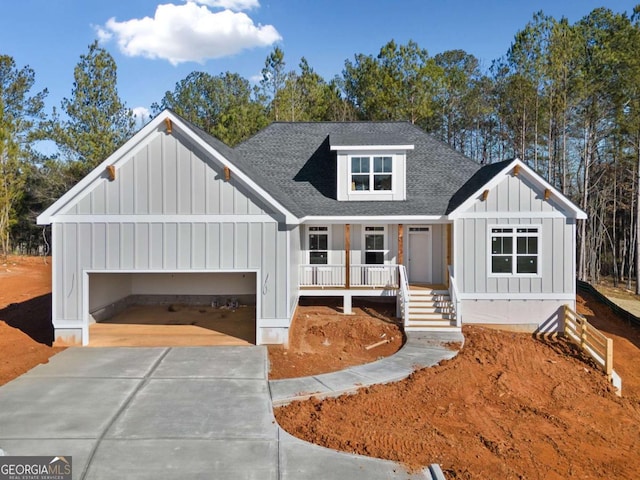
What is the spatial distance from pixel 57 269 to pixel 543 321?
1394 cm

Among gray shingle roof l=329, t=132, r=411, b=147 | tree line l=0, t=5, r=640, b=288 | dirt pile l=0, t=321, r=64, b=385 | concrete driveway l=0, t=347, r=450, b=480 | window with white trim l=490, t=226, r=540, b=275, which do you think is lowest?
concrete driveway l=0, t=347, r=450, b=480

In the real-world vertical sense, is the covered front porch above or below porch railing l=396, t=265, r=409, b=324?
above

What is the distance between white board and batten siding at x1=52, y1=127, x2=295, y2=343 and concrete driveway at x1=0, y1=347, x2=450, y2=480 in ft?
5.97

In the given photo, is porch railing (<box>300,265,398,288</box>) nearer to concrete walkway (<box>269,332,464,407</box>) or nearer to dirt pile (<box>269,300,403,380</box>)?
dirt pile (<box>269,300,403,380</box>)

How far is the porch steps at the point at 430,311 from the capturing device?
1242 centimetres

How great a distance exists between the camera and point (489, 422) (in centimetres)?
732

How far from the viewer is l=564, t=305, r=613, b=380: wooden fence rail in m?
10.2

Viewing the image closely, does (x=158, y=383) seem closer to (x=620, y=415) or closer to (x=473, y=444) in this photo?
(x=473, y=444)

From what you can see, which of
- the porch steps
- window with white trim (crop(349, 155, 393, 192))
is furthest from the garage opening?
window with white trim (crop(349, 155, 393, 192))

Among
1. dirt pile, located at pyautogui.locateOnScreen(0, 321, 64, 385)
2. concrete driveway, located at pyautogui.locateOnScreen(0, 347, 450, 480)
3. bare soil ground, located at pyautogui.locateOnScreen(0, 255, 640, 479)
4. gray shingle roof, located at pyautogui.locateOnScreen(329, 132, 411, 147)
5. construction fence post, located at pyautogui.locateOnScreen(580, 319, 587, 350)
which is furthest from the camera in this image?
gray shingle roof, located at pyautogui.locateOnScreen(329, 132, 411, 147)

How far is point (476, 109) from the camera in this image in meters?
33.0

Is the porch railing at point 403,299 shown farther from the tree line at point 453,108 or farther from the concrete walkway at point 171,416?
A: the tree line at point 453,108

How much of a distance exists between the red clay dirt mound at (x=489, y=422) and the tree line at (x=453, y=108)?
18284mm

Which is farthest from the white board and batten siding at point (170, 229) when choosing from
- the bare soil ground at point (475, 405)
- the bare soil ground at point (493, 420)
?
the bare soil ground at point (493, 420)
